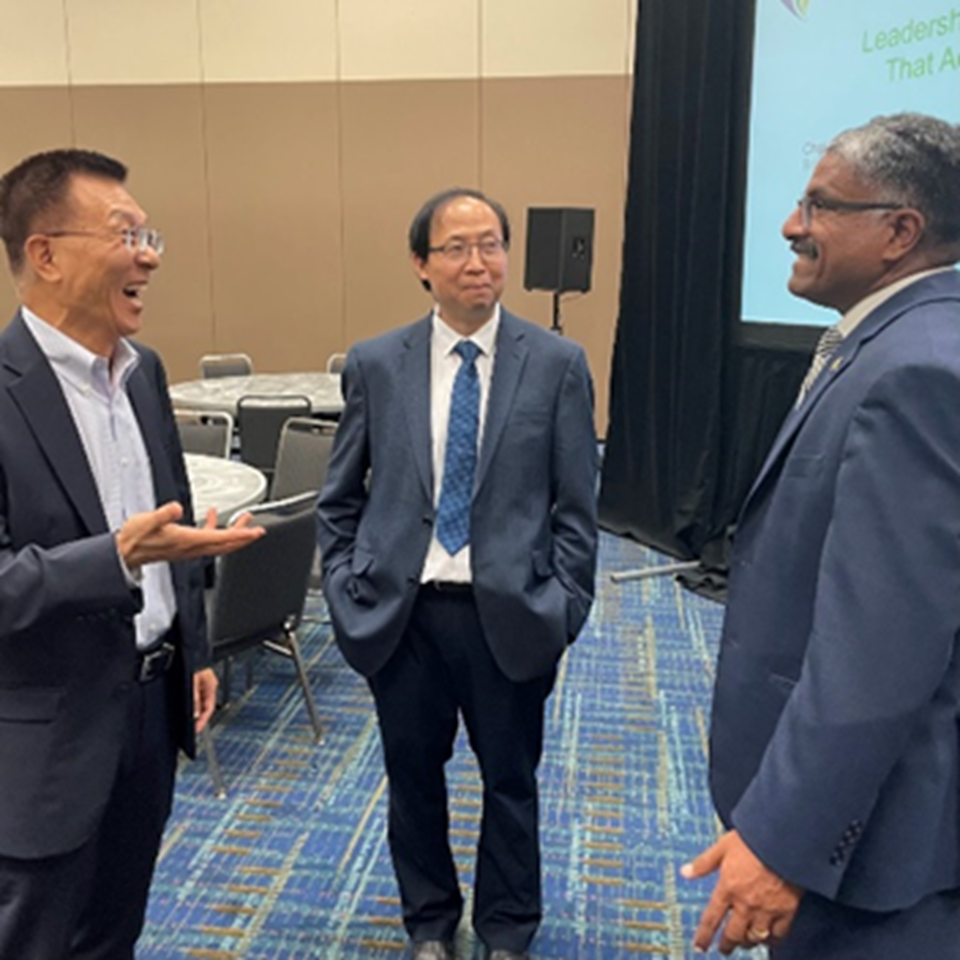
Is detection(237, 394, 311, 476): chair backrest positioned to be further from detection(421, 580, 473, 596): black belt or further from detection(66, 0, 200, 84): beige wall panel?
detection(66, 0, 200, 84): beige wall panel

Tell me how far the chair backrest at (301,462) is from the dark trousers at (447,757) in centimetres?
185

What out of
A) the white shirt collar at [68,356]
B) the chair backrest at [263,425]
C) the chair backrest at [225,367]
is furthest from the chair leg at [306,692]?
the chair backrest at [225,367]

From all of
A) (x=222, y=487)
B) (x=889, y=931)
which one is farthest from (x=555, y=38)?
(x=889, y=931)

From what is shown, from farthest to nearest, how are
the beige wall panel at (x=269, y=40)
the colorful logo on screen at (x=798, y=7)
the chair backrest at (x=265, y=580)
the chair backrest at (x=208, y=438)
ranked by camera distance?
1. the beige wall panel at (x=269, y=40)
2. the chair backrest at (x=208, y=438)
3. the colorful logo on screen at (x=798, y=7)
4. the chair backrest at (x=265, y=580)

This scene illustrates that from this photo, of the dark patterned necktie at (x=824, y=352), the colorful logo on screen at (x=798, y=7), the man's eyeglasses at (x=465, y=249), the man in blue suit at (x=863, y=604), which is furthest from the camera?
the colorful logo on screen at (x=798, y=7)

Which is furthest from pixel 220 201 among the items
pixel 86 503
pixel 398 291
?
pixel 86 503

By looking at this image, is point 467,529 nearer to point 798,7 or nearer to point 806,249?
point 806,249

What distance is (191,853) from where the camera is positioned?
102 inches

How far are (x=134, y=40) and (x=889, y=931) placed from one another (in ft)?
27.7

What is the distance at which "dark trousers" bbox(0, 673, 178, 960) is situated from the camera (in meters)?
1.46

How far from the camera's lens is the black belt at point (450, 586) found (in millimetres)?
1955

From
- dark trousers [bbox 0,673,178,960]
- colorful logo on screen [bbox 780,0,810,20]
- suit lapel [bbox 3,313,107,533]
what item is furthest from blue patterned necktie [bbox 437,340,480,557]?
colorful logo on screen [bbox 780,0,810,20]

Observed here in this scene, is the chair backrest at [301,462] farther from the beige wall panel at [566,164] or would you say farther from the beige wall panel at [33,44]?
the beige wall panel at [33,44]

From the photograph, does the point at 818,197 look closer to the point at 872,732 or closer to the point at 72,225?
the point at 872,732
